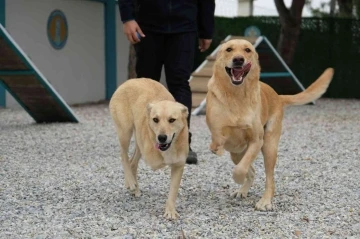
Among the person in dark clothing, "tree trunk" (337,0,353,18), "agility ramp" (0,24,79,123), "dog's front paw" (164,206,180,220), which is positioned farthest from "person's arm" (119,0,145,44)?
"tree trunk" (337,0,353,18)

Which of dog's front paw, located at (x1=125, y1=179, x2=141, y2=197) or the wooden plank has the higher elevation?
the wooden plank

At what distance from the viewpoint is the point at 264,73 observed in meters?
11.3

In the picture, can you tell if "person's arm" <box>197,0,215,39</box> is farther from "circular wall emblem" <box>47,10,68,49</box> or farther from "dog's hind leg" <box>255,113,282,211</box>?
"circular wall emblem" <box>47,10,68,49</box>

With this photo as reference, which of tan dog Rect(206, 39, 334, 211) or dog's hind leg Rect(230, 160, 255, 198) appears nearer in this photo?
tan dog Rect(206, 39, 334, 211)

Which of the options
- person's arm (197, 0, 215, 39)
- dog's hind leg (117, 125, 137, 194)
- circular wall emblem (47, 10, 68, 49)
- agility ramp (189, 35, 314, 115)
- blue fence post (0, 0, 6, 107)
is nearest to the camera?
dog's hind leg (117, 125, 137, 194)

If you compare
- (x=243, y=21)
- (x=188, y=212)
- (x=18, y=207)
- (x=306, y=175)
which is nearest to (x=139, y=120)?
(x=188, y=212)

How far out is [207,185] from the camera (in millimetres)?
4555

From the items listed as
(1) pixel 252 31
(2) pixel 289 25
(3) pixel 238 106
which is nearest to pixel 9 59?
(3) pixel 238 106

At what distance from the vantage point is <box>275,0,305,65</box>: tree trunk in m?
14.1

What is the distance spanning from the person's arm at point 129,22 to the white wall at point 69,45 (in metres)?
6.88

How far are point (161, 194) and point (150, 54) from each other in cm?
123

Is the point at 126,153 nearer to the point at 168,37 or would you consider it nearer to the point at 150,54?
the point at 150,54

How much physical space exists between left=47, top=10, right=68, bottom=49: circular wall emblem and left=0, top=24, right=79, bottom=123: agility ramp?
351 centimetres

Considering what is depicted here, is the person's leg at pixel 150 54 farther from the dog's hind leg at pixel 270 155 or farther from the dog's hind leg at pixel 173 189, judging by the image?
the dog's hind leg at pixel 173 189
